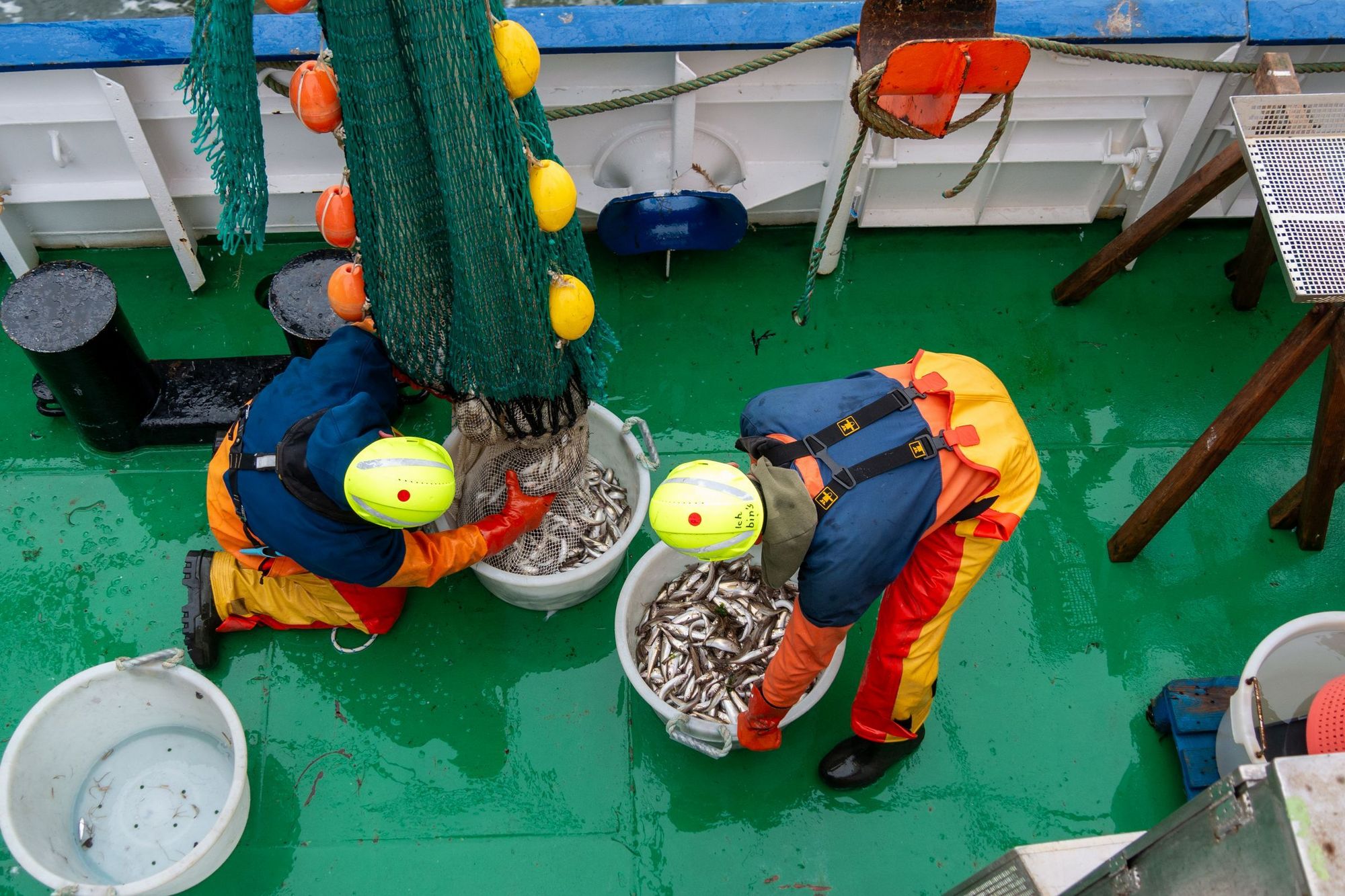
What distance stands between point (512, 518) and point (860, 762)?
151 centimetres

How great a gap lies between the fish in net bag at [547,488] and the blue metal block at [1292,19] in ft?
10.2

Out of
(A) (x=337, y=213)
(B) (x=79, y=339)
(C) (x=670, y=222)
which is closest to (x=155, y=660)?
(B) (x=79, y=339)

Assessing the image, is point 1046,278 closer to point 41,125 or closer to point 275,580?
point 275,580

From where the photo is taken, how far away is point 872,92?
249 centimetres

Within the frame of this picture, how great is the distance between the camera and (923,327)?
4.61 m

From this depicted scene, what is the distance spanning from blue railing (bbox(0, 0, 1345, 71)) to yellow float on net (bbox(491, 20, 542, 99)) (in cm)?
154

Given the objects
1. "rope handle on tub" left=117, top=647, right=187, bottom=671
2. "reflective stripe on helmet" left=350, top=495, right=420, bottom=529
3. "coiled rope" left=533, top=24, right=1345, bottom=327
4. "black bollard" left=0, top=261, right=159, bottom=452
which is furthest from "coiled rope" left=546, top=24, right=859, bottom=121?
"rope handle on tub" left=117, top=647, right=187, bottom=671

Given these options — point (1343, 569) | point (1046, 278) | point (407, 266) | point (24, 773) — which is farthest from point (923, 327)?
point (24, 773)

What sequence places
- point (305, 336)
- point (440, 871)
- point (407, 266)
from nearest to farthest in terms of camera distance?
point (407, 266)
point (440, 871)
point (305, 336)

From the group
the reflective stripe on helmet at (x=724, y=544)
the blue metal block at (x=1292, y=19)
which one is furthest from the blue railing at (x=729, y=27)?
the reflective stripe on helmet at (x=724, y=544)

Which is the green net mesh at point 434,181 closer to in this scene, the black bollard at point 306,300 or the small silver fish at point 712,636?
the black bollard at point 306,300

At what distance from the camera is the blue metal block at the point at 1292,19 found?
3918 millimetres

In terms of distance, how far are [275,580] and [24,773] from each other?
3.13 feet

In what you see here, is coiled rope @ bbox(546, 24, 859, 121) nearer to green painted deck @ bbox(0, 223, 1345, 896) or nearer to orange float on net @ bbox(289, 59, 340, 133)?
green painted deck @ bbox(0, 223, 1345, 896)
